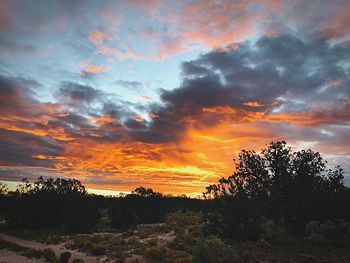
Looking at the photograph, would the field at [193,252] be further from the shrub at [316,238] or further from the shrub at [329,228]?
the shrub at [329,228]

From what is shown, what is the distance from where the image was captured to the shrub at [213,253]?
64.2ft

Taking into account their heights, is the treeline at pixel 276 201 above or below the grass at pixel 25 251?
above

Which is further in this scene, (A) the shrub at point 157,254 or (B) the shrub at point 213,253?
(A) the shrub at point 157,254

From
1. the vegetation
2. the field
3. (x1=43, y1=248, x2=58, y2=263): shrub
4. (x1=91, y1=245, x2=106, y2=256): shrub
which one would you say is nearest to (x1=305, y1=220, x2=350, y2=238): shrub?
the vegetation

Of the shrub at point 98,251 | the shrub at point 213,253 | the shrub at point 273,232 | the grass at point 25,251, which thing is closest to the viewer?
the shrub at point 213,253

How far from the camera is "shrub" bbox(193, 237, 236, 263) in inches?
770

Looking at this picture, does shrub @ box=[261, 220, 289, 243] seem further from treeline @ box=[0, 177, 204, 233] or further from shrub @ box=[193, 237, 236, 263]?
treeline @ box=[0, 177, 204, 233]

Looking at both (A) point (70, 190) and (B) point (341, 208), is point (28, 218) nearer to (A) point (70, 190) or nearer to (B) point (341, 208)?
(A) point (70, 190)

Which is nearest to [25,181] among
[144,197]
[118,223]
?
[118,223]

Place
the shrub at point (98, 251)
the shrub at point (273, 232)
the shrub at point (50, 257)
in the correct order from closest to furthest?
the shrub at point (50, 257) → the shrub at point (98, 251) → the shrub at point (273, 232)

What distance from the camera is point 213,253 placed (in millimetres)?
19938

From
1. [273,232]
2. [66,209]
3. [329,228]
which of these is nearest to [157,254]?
[273,232]

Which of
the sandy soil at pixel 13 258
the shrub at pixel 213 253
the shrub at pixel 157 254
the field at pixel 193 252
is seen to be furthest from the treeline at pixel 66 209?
the shrub at pixel 213 253

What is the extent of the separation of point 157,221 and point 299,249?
38029 millimetres
